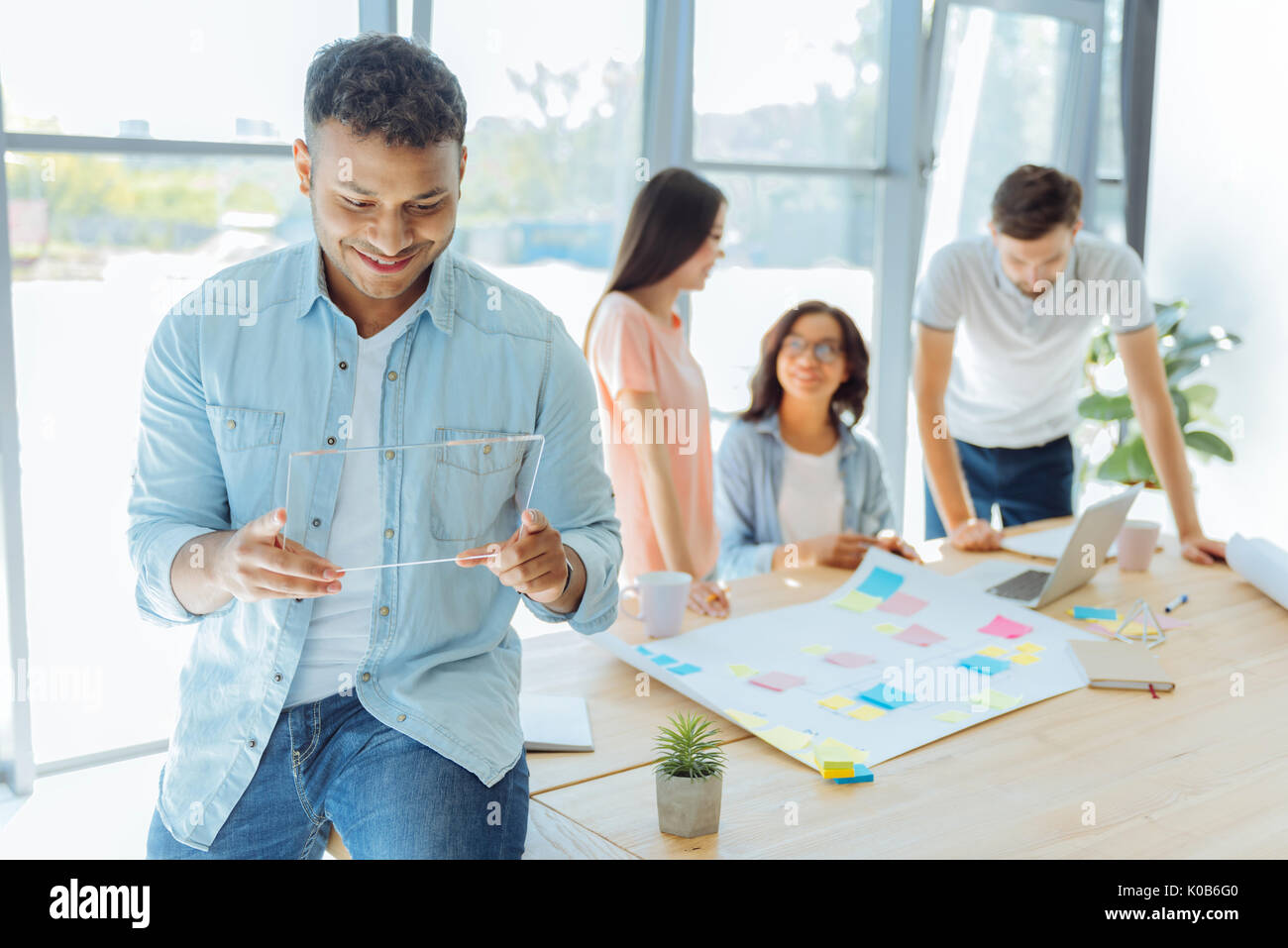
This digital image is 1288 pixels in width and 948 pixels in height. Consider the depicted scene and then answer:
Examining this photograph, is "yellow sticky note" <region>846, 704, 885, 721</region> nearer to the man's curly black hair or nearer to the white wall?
the man's curly black hair

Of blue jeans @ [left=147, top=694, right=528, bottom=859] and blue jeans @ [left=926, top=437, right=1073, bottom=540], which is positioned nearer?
blue jeans @ [left=147, top=694, right=528, bottom=859]

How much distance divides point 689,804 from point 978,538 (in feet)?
4.99

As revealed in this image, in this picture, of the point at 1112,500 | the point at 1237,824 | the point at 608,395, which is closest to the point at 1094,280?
the point at 1112,500

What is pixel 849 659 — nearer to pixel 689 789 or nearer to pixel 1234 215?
pixel 689 789

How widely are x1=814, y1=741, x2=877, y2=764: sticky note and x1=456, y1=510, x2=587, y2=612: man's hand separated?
1.46ft

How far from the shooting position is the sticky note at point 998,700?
1783 mm

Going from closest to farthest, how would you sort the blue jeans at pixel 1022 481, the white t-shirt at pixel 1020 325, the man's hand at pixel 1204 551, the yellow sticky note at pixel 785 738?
the yellow sticky note at pixel 785 738 < the man's hand at pixel 1204 551 < the white t-shirt at pixel 1020 325 < the blue jeans at pixel 1022 481

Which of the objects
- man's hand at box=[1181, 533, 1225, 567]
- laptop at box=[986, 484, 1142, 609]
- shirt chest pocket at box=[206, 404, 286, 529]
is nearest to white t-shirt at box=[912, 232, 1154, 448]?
man's hand at box=[1181, 533, 1225, 567]

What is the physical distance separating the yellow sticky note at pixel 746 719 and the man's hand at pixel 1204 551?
1436 millimetres

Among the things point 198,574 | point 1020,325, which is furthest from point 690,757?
point 1020,325

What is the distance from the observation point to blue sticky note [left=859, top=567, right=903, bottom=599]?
230cm

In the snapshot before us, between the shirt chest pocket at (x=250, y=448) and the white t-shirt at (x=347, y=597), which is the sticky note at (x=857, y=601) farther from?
the shirt chest pocket at (x=250, y=448)

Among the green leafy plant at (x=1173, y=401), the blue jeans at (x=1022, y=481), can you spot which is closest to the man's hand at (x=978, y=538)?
the blue jeans at (x=1022, y=481)
